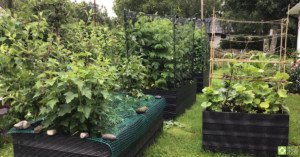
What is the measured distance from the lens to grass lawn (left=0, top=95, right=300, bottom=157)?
130 inches

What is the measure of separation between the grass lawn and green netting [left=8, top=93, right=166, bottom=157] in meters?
0.42

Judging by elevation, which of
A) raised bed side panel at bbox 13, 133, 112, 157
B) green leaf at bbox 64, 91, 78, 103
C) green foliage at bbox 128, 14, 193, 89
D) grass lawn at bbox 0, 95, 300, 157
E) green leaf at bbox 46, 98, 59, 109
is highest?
green foliage at bbox 128, 14, 193, 89

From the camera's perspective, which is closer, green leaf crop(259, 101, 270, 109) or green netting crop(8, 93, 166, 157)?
green netting crop(8, 93, 166, 157)

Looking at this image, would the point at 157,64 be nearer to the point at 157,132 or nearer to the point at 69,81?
the point at 157,132

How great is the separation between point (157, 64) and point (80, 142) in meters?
2.73

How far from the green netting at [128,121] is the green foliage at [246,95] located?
750mm

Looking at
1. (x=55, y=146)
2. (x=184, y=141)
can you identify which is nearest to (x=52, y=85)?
(x=55, y=146)

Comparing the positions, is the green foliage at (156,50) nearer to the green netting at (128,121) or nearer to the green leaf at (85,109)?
the green netting at (128,121)

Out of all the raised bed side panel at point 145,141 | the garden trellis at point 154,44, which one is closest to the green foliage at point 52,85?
the raised bed side panel at point 145,141

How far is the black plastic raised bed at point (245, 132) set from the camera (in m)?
3.03

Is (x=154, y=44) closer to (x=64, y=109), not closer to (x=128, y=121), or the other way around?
(x=128, y=121)

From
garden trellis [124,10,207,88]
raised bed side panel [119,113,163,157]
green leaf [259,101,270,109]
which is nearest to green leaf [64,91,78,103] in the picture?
raised bed side panel [119,113,163,157]

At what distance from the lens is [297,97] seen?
21.6 ft

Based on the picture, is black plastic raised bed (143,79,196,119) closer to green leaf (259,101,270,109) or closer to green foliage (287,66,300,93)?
green leaf (259,101,270,109)
